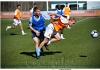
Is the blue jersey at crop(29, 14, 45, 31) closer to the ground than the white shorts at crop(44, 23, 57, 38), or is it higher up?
higher up

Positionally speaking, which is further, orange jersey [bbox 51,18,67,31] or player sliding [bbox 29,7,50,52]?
player sliding [bbox 29,7,50,52]

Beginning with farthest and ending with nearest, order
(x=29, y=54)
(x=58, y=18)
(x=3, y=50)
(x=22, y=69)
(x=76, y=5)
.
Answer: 1. (x=76, y=5)
2. (x=3, y=50)
3. (x=29, y=54)
4. (x=58, y=18)
5. (x=22, y=69)

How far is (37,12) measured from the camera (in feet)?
28.8

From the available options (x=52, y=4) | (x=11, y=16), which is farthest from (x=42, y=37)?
(x=52, y=4)

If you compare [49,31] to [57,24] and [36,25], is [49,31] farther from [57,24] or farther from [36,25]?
[36,25]

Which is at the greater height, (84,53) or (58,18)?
(58,18)

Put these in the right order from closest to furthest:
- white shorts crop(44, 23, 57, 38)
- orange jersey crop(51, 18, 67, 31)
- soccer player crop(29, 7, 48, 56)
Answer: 1. white shorts crop(44, 23, 57, 38)
2. orange jersey crop(51, 18, 67, 31)
3. soccer player crop(29, 7, 48, 56)

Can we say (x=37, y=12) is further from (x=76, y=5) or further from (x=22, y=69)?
(x=76, y=5)

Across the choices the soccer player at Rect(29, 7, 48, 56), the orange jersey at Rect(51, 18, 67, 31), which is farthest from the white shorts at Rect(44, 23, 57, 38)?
the soccer player at Rect(29, 7, 48, 56)

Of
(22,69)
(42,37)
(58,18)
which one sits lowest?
(22,69)

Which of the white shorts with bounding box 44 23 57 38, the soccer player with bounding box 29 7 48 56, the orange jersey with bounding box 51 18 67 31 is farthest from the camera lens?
the soccer player with bounding box 29 7 48 56

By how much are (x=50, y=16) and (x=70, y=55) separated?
1.64 m

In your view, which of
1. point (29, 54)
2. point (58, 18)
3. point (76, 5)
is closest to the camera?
point (58, 18)

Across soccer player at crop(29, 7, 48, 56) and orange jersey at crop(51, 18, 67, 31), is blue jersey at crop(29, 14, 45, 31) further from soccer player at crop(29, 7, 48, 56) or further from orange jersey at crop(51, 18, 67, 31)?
orange jersey at crop(51, 18, 67, 31)
